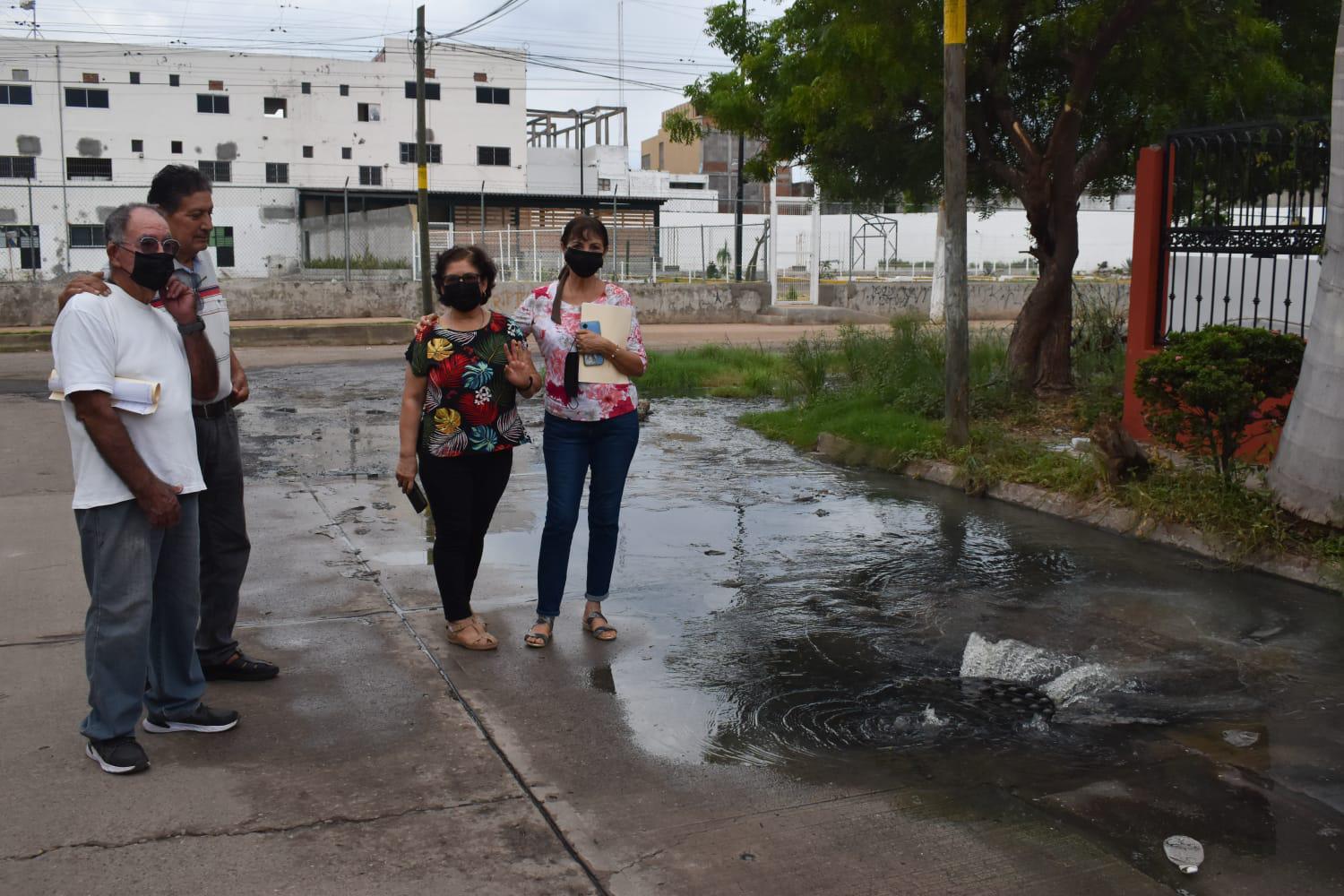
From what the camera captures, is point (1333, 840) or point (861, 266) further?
point (861, 266)

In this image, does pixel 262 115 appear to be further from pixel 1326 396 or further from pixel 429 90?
pixel 1326 396

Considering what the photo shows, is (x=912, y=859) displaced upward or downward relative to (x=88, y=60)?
downward

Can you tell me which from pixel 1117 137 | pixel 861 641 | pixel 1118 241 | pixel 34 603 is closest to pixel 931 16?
pixel 1117 137

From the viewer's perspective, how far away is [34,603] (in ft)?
19.5

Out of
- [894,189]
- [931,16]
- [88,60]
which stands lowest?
[894,189]

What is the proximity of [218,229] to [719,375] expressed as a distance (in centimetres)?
3606

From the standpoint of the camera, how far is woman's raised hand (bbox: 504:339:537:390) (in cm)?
515

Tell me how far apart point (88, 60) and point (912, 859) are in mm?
56791

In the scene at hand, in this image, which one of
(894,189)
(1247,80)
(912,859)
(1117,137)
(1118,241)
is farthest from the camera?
(1118,241)

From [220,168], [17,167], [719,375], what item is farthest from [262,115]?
[719,375]

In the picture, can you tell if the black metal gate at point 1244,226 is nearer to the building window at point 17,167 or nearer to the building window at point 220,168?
the building window at point 17,167

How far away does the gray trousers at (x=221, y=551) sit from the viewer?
4.85 m

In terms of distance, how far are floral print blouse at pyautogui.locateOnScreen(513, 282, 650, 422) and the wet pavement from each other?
1047 mm

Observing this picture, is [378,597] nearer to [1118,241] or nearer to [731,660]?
[731,660]
